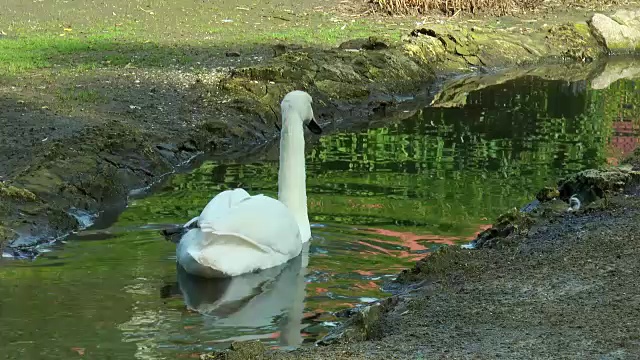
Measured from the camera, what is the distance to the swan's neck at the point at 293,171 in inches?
344

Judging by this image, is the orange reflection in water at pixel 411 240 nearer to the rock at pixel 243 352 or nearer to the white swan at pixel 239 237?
the white swan at pixel 239 237

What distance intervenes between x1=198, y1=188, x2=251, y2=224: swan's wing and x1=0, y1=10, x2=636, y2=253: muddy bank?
63.3 inches

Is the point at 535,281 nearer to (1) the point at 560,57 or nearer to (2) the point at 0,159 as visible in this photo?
(2) the point at 0,159

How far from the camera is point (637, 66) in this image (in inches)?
856

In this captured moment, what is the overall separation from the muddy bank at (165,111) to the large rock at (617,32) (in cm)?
296

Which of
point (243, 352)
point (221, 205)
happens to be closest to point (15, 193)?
point (221, 205)

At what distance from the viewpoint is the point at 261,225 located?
7750mm

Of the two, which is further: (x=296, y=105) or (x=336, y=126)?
(x=336, y=126)

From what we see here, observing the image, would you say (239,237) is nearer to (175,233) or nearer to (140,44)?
(175,233)

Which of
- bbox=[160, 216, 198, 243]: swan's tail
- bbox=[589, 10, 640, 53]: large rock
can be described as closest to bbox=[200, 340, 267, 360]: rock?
bbox=[160, 216, 198, 243]: swan's tail

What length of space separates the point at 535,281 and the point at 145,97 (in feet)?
27.3

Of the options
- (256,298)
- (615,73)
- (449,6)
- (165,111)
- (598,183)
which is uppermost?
(449,6)

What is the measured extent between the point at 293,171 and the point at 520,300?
3244mm

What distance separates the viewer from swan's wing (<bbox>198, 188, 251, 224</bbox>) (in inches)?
295
